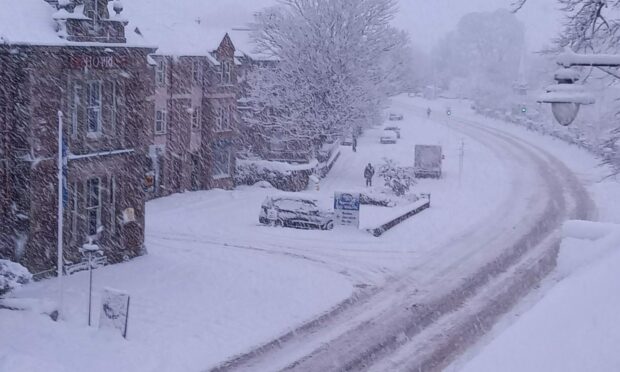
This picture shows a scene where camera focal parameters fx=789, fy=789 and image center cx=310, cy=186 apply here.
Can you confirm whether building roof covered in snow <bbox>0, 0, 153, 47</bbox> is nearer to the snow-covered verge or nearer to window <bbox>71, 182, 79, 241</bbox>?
window <bbox>71, 182, 79, 241</bbox>

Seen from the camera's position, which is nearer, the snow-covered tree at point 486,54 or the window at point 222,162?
the window at point 222,162

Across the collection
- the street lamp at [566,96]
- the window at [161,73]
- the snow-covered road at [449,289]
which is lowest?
the snow-covered road at [449,289]

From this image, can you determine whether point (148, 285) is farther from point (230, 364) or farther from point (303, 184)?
point (303, 184)

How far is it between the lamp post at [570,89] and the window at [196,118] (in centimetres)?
3407

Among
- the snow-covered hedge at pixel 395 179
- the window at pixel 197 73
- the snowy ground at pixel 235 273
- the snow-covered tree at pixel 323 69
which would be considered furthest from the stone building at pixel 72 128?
the snow-covered tree at pixel 323 69

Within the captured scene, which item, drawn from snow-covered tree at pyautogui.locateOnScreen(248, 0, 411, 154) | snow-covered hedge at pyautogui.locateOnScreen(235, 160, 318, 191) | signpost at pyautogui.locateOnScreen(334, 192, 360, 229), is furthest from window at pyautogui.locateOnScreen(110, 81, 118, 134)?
snow-covered tree at pyautogui.locateOnScreen(248, 0, 411, 154)

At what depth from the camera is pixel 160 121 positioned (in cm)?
3950

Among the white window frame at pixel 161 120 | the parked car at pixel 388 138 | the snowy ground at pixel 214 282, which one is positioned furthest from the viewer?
the parked car at pixel 388 138

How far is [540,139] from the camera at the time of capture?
75.5 metres

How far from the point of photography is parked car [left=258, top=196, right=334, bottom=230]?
3288 cm

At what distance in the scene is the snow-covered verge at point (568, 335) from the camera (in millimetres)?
6387

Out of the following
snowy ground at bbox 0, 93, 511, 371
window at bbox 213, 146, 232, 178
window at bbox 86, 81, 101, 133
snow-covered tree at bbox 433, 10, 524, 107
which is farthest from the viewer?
snow-covered tree at bbox 433, 10, 524, 107

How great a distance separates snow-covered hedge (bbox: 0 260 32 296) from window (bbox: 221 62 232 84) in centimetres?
2398

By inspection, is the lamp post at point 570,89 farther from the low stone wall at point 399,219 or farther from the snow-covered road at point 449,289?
the low stone wall at point 399,219
